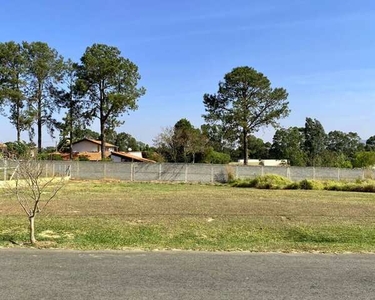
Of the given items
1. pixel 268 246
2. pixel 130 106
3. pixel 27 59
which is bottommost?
pixel 268 246

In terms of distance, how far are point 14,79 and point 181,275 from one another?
52662mm

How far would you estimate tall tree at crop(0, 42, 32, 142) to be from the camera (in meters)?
53.1

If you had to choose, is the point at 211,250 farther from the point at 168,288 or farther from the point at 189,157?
the point at 189,157

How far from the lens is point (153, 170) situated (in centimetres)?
4016

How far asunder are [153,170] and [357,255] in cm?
3319

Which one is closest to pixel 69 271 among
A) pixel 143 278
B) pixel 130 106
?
pixel 143 278

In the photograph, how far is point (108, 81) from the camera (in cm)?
5394

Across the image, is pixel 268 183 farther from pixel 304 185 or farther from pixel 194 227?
pixel 194 227

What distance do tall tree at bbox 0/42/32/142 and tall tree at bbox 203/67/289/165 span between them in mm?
25003

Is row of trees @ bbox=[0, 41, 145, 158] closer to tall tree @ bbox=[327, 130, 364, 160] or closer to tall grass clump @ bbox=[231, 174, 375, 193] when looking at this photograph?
tall grass clump @ bbox=[231, 174, 375, 193]

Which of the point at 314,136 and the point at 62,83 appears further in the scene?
the point at 314,136

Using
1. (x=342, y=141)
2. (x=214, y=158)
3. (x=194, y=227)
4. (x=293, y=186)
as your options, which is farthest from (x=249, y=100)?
(x=342, y=141)

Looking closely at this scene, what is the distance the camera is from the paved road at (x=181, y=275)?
16.4 ft

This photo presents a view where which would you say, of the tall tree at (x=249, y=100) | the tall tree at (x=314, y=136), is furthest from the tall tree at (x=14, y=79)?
the tall tree at (x=314, y=136)
